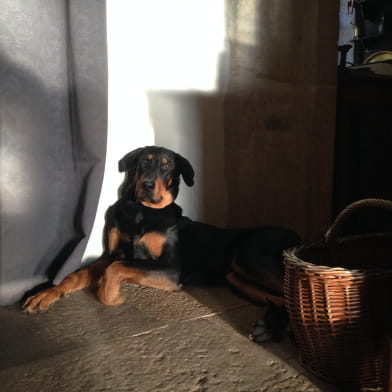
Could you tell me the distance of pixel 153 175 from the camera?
77.6 inches

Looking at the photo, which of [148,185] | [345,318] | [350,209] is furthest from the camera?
[148,185]

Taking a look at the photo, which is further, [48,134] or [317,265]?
[48,134]

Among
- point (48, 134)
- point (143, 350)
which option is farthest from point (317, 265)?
point (48, 134)

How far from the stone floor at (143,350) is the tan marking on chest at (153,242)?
0.77 feet

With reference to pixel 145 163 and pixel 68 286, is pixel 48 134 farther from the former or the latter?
pixel 68 286

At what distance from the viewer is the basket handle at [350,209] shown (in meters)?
1.25

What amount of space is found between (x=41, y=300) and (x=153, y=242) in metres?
0.53

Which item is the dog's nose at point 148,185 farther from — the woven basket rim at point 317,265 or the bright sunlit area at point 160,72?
the woven basket rim at point 317,265

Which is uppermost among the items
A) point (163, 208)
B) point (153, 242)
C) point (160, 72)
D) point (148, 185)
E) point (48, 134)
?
point (160, 72)

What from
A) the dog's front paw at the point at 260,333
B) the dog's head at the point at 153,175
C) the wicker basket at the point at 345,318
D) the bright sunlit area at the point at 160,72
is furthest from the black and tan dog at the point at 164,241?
the wicker basket at the point at 345,318

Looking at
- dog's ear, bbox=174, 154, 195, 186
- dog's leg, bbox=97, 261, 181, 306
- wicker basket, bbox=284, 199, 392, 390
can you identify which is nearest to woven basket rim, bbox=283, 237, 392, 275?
wicker basket, bbox=284, 199, 392, 390

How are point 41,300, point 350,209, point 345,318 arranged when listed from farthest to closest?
point 41,300, point 350,209, point 345,318

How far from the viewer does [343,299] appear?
1151mm

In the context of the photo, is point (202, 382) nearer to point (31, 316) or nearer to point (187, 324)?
point (187, 324)
